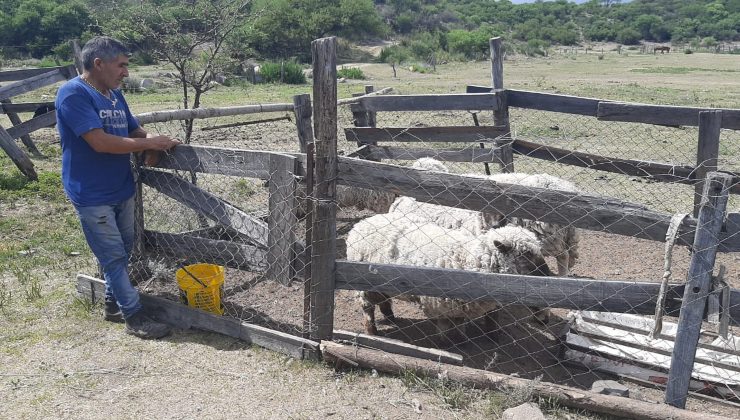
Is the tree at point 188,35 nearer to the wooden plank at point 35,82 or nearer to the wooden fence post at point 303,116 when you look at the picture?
the wooden plank at point 35,82

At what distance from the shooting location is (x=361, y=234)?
5.78m

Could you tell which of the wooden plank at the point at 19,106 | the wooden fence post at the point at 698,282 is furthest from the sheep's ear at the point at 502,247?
the wooden plank at the point at 19,106

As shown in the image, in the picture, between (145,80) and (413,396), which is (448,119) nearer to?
(413,396)

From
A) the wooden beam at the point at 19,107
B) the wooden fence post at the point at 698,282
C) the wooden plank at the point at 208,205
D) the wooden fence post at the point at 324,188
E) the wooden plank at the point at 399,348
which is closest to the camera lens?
the wooden fence post at the point at 698,282

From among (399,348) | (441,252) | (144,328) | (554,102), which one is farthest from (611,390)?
(554,102)

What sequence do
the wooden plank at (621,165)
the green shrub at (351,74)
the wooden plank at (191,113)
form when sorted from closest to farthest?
the wooden plank at (191,113)
the wooden plank at (621,165)
the green shrub at (351,74)

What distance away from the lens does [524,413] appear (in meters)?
4.00

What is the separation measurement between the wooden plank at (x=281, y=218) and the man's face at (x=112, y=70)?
1.40 meters

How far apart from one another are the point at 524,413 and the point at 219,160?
3131 millimetres

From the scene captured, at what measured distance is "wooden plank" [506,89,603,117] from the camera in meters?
7.26

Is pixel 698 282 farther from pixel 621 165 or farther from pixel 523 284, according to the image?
pixel 621 165

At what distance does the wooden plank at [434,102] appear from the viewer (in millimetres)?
8109

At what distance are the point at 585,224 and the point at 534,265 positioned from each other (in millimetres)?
1247

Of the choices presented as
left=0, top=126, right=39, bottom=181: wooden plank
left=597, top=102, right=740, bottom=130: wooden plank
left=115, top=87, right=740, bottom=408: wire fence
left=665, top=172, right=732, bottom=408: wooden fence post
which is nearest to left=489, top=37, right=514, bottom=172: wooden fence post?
left=115, top=87, right=740, bottom=408: wire fence
